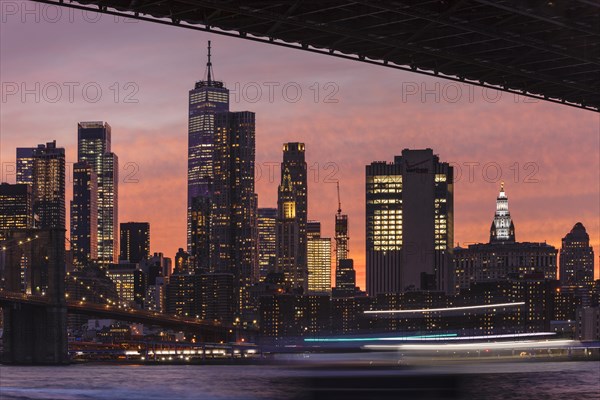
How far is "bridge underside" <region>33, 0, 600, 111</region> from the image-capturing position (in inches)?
1101

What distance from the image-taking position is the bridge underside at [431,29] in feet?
91.7

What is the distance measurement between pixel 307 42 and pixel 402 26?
2.52 meters

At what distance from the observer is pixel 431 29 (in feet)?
104

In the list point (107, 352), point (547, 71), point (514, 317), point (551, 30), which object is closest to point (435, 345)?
point (547, 71)

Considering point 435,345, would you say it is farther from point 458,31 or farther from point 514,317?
point 514,317

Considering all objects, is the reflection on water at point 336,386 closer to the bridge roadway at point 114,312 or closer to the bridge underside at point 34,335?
the bridge roadway at point 114,312

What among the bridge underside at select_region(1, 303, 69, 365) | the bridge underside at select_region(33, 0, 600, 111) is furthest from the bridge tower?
the bridge underside at select_region(33, 0, 600, 111)

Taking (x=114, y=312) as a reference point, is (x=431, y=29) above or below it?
above

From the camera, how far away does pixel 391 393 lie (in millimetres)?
46719

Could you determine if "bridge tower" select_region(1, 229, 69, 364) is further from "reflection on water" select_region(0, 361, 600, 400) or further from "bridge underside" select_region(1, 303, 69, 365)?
"reflection on water" select_region(0, 361, 600, 400)

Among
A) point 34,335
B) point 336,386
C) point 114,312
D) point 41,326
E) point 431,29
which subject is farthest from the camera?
point 114,312

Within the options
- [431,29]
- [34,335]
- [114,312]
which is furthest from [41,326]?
[431,29]

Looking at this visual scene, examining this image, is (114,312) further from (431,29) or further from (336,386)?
(431,29)

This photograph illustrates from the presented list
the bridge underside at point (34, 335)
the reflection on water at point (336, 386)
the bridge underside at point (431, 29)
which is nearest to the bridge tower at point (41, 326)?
the bridge underside at point (34, 335)
